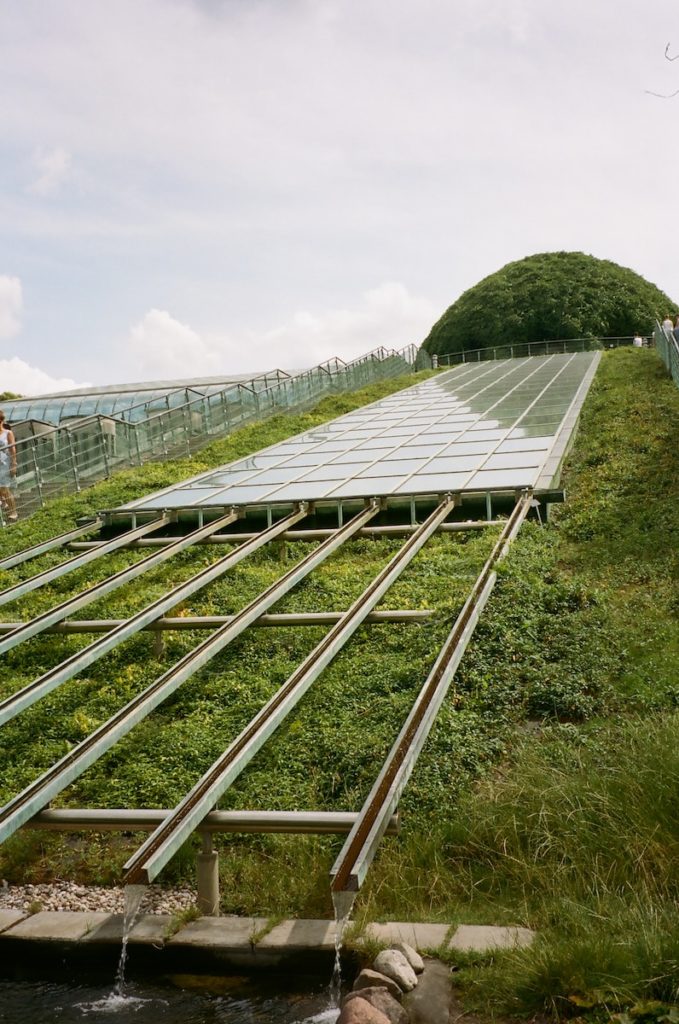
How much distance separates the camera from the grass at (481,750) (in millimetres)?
4652

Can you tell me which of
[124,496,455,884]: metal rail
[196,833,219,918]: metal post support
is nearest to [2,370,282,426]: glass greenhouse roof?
[124,496,455,884]: metal rail

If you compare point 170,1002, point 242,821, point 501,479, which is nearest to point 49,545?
point 501,479

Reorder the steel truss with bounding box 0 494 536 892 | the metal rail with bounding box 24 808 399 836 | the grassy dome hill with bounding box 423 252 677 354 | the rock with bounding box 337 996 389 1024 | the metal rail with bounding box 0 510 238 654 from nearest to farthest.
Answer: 1. the rock with bounding box 337 996 389 1024
2. the steel truss with bounding box 0 494 536 892
3. the metal rail with bounding box 24 808 399 836
4. the metal rail with bounding box 0 510 238 654
5. the grassy dome hill with bounding box 423 252 677 354

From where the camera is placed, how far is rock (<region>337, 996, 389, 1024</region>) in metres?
3.94

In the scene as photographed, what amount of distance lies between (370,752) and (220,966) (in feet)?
7.73

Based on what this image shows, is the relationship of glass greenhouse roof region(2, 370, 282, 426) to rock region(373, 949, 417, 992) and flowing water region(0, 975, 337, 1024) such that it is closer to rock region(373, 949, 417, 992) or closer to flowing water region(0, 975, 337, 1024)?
flowing water region(0, 975, 337, 1024)

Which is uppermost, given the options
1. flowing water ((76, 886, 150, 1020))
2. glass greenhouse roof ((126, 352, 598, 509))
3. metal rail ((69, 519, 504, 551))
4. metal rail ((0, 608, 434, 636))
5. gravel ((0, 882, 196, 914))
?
glass greenhouse roof ((126, 352, 598, 509))

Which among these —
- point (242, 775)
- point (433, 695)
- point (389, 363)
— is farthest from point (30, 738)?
point (389, 363)

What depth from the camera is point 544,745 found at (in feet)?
22.1

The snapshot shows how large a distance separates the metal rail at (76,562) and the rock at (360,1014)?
693cm

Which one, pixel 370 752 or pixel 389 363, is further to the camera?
pixel 389 363

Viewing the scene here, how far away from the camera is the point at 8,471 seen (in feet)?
50.5

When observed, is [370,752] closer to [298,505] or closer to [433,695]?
[433,695]

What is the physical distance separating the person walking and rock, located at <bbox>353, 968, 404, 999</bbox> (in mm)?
12481
